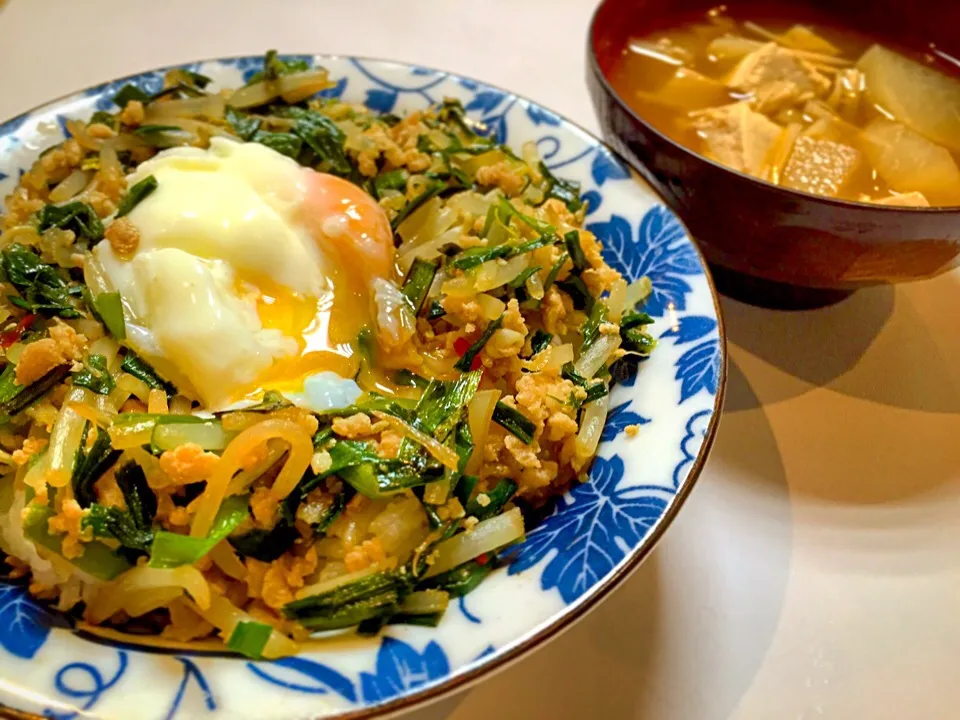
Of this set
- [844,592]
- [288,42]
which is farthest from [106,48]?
[844,592]

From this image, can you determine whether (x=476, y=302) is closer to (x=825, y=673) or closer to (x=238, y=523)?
(x=238, y=523)

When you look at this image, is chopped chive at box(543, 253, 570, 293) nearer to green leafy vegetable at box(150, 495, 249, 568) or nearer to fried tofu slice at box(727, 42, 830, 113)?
green leafy vegetable at box(150, 495, 249, 568)

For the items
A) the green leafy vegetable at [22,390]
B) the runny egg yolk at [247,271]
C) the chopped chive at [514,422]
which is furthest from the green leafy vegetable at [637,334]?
the green leafy vegetable at [22,390]

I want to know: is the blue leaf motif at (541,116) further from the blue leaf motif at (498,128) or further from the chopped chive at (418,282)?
the chopped chive at (418,282)

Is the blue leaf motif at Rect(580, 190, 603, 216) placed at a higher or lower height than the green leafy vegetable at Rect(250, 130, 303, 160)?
lower

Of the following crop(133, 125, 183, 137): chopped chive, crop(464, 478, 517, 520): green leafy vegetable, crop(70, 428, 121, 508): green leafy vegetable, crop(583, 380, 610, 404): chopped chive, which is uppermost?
crop(133, 125, 183, 137): chopped chive

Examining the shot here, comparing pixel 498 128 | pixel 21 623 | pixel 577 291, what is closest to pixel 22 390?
pixel 21 623

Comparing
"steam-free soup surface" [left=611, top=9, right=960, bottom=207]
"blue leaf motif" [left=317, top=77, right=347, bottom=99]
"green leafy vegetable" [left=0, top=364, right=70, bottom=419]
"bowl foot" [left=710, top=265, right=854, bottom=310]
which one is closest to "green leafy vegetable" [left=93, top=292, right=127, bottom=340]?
"green leafy vegetable" [left=0, top=364, right=70, bottom=419]

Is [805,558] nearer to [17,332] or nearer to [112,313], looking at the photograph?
[112,313]
